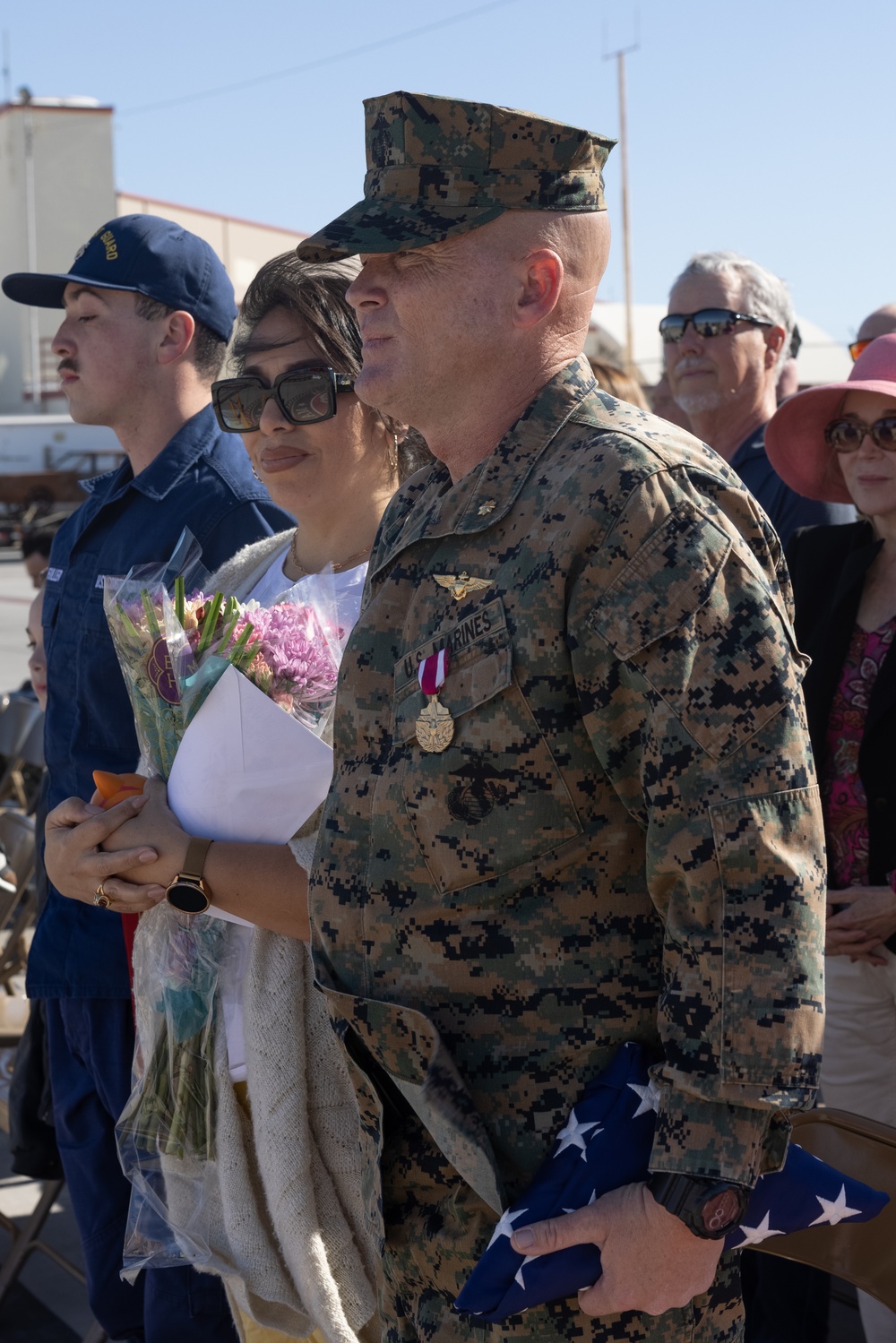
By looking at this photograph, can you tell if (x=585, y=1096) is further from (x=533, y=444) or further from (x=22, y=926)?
(x=22, y=926)

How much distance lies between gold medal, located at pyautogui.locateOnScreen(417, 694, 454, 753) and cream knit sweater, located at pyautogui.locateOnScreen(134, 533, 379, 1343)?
1.85 ft

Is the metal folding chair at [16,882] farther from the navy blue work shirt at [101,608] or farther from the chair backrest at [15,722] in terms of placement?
the navy blue work shirt at [101,608]

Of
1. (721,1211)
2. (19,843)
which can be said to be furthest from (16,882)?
(721,1211)

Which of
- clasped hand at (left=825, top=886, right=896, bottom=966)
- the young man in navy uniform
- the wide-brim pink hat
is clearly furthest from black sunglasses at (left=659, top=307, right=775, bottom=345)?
clasped hand at (left=825, top=886, right=896, bottom=966)

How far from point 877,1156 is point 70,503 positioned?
30743 mm

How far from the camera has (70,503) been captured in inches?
1214

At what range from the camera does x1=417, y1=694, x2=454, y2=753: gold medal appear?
146cm

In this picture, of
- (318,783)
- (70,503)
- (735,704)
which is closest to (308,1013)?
(318,783)

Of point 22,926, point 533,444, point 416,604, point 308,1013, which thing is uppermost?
point 533,444

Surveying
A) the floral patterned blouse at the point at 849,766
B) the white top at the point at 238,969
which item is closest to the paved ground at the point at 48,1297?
the floral patterned blouse at the point at 849,766

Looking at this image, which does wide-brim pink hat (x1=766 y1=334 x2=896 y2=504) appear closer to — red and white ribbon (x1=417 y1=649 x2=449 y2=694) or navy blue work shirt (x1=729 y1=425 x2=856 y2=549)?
navy blue work shirt (x1=729 y1=425 x2=856 y2=549)

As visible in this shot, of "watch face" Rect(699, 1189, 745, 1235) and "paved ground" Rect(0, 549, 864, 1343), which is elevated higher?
"watch face" Rect(699, 1189, 745, 1235)

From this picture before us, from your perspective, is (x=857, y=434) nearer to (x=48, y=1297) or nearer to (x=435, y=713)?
(x=435, y=713)

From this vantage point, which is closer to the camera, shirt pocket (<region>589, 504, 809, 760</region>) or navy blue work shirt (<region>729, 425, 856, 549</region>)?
shirt pocket (<region>589, 504, 809, 760</region>)
